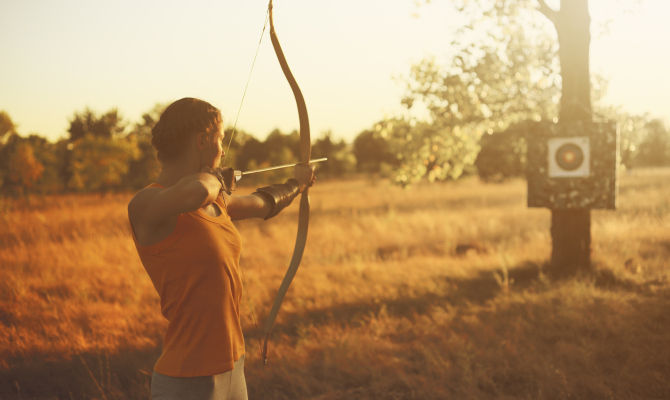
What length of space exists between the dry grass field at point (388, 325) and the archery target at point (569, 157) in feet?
4.06

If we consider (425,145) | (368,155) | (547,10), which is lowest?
(425,145)

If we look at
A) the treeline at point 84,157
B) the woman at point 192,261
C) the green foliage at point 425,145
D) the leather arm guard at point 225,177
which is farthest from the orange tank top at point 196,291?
the treeline at point 84,157

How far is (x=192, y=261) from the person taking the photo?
154 centimetres

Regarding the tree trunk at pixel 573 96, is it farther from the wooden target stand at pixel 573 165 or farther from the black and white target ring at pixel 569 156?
the black and white target ring at pixel 569 156

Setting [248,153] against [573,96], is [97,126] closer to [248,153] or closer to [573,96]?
[248,153]

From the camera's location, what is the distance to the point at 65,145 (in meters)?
21.9

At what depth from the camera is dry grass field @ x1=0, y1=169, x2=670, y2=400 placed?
3.50m

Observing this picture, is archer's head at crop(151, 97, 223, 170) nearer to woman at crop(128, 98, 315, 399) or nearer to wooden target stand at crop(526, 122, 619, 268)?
woman at crop(128, 98, 315, 399)

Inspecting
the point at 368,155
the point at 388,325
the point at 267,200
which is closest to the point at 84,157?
the point at 388,325

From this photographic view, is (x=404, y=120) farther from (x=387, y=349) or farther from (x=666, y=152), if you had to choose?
(x=666, y=152)

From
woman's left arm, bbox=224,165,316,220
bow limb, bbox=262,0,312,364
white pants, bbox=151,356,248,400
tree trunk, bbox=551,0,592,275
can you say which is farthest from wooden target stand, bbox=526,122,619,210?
white pants, bbox=151,356,248,400

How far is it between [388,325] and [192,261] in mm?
3363

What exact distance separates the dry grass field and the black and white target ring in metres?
1.32

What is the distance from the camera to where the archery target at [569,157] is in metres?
5.71
